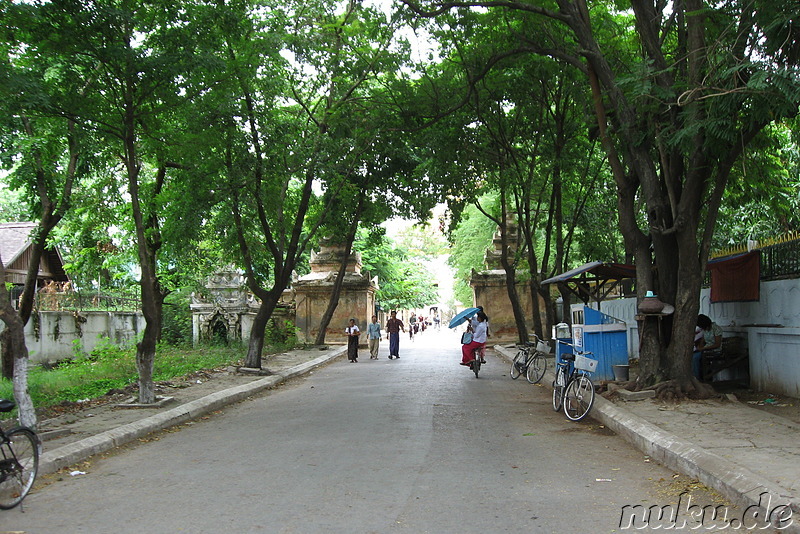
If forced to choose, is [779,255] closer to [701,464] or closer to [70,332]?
[701,464]

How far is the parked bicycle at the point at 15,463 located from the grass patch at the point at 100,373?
586 centimetres

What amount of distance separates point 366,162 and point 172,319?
49.8 ft

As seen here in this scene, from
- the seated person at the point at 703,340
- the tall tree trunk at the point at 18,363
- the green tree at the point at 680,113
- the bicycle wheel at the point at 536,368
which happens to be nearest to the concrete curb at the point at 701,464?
the green tree at the point at 680,113

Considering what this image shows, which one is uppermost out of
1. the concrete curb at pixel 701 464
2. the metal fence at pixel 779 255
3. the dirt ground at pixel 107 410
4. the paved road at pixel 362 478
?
the metal fence at pixel 779 255

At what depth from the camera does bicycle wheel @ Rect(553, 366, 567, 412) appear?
10727mm

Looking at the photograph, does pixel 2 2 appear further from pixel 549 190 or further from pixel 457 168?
pixel 549 190

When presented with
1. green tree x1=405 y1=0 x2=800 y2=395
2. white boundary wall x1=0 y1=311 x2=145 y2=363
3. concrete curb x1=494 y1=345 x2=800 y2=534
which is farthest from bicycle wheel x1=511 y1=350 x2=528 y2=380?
white boundary wall x1=0 y1=311 x2=145 y2=363

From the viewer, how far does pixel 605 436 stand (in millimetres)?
8734

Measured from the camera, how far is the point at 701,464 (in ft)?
20.3

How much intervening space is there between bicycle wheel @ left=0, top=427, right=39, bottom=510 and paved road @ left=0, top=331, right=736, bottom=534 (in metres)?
0.16

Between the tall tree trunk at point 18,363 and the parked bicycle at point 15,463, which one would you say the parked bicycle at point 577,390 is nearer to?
the parked bicycle at point 15,463

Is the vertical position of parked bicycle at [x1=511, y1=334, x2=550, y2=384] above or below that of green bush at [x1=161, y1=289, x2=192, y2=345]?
below

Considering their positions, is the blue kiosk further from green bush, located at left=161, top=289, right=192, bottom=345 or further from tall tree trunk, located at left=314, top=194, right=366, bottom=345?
green bush, located at left=161, top=289, right=192, bottom=345

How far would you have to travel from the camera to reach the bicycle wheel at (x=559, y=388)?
10727mm
